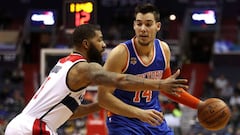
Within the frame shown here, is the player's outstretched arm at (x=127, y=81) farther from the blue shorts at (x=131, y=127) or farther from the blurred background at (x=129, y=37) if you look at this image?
the blurred background at (x=129, y=37)

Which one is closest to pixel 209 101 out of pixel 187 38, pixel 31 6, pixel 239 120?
pixel 239 120

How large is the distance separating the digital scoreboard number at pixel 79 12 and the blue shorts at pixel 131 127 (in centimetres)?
333

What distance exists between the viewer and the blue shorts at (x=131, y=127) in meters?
5.64

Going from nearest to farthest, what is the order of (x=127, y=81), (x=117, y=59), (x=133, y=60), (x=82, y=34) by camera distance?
(x=127, y=81) < (x=82, y=34) < (x=117, y=59) < (x=133, y=60)

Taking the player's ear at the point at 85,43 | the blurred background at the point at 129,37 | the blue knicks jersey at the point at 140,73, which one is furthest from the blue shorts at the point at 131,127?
the blurred background at the point at 129,37

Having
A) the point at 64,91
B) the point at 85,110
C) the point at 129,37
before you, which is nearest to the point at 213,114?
Result: the point at 85,110

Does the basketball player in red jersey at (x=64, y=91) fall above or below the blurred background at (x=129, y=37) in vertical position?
above

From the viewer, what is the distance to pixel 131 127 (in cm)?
565

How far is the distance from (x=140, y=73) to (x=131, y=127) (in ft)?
1.71

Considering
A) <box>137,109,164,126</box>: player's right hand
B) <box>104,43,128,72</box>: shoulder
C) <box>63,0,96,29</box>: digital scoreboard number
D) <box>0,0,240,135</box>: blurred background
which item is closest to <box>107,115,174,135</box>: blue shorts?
<box>104,43,128,72</box>: shoulder

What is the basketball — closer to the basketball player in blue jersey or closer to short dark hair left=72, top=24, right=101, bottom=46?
the basketball player in blue jersey

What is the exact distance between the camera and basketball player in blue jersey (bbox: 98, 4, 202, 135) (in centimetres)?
556

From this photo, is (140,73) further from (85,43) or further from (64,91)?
(64,91)

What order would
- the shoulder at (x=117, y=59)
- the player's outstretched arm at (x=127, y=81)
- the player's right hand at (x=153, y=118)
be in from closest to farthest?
the player's outstretched arm at (x=127, y=81), the player's right hand at (x=153, y=118), the shoulder at (x=117, y=59)
